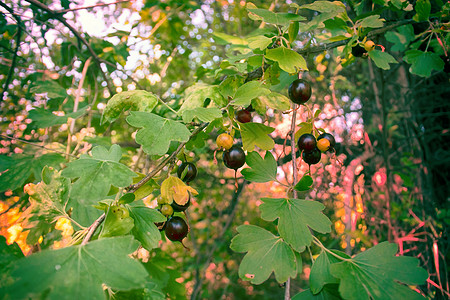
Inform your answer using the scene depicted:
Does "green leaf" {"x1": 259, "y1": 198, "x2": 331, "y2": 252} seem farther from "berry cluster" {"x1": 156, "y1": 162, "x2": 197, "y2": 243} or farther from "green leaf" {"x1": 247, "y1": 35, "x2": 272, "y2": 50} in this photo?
"green leaf" {"x1": 247, "y1": 35, "x2": 272, "y2": 50}

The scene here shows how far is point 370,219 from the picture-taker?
94.0 inches

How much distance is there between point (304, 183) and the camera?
0.81 meters

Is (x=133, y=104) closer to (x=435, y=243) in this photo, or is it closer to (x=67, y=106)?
(x=67, y=106)

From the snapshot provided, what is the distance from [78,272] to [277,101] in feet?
2.35

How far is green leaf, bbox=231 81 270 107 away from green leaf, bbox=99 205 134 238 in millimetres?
436

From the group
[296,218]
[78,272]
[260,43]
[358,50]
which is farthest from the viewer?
[358,50]

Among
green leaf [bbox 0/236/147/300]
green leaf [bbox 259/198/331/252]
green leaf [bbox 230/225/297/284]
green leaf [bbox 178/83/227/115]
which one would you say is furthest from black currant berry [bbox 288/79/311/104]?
green leaf [bbox 0/236/147/300]

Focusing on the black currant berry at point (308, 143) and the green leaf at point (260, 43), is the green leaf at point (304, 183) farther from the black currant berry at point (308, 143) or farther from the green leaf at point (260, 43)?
the green leaf at point (260, 43)

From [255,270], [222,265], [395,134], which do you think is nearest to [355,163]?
[395,134]

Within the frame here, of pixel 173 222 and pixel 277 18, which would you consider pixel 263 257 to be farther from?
pixel 277 18

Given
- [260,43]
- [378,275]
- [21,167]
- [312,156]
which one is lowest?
[21,167]

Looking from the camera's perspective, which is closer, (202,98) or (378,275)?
(378,275)

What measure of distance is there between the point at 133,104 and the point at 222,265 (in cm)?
405

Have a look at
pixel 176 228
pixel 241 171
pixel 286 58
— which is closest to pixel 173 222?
pixel 176 228
